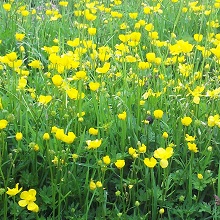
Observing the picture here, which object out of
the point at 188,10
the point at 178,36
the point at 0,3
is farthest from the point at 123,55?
the point at 0,3

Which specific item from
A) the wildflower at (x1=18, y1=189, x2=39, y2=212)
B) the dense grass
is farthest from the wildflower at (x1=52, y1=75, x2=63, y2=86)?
the wildflower at (x1=18, y1=189, x2=39, y2=212)

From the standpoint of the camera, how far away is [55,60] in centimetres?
190

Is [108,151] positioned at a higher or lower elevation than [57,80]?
lower

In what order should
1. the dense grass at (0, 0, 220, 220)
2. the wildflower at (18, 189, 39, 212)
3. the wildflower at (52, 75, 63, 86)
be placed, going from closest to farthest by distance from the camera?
the wildflower at (18, 189, 39, 212), the dense grass at (0, 0, 220, 220), the wildflower at (52, 75, 63, 86)

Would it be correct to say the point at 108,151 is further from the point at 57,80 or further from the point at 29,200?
the point at 29,200

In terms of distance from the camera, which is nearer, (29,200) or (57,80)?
(29,200)

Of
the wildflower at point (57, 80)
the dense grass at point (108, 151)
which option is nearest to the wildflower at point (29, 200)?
the dense grass at point (108, 151)

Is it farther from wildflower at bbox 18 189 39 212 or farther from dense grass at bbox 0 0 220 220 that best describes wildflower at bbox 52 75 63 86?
wildflower at bbox 18 189 39 212

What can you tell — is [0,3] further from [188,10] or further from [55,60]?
[55,60]

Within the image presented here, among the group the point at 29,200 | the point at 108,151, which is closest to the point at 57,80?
the point at 108,151

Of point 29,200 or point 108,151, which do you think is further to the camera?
point 108,151

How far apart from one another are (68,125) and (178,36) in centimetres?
176

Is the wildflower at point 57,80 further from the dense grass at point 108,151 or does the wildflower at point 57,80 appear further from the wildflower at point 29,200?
the wildflower at point 29,200

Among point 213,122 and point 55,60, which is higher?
point 55,60
